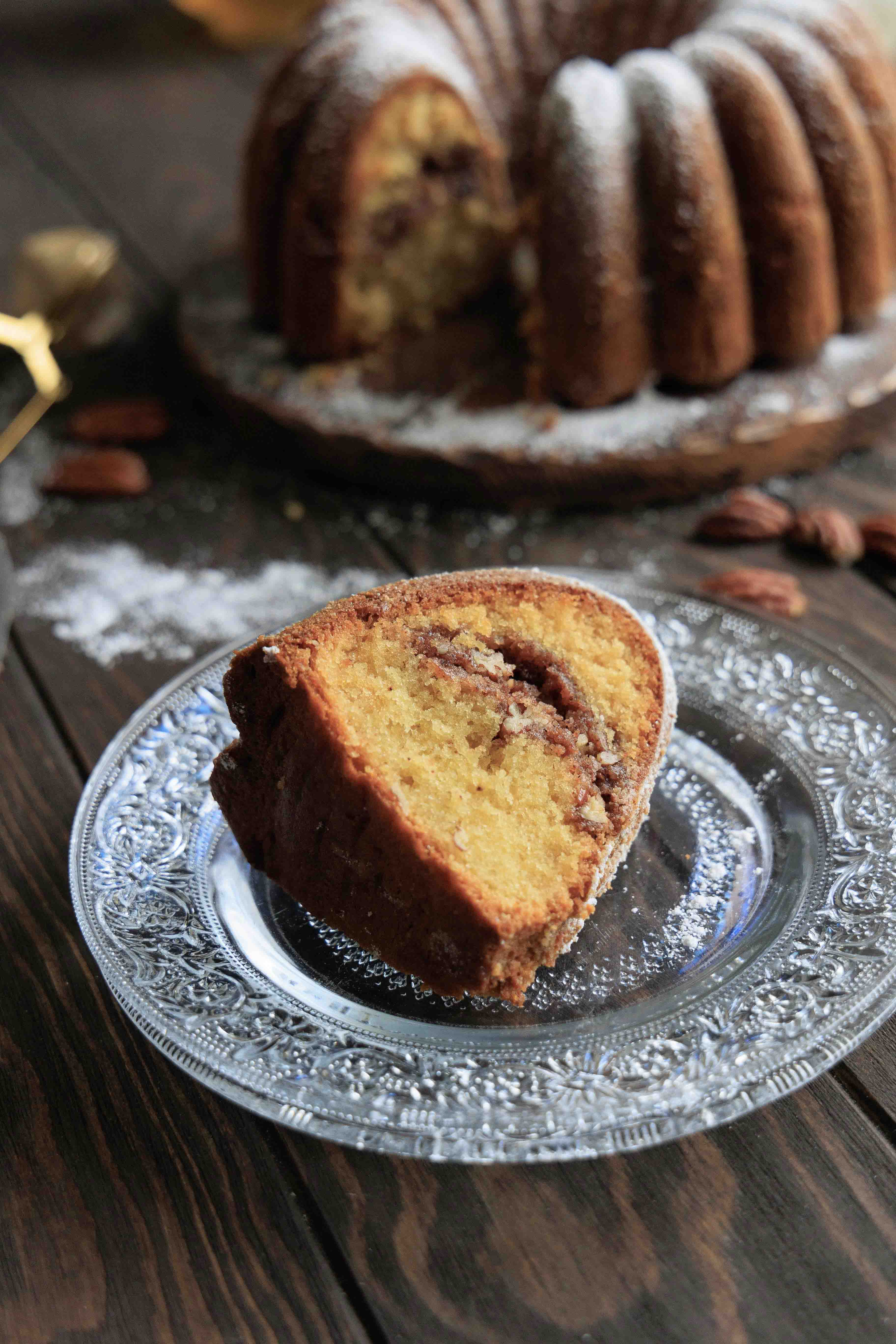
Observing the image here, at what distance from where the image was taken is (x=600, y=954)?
1.06 m

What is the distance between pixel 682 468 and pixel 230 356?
0.69 meters

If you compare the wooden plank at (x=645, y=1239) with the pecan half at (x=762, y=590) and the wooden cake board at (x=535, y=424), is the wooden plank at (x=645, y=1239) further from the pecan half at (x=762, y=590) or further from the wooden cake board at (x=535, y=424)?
the wooden cake board at (x=535, y=424)

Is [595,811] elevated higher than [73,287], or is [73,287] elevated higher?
[73,287]

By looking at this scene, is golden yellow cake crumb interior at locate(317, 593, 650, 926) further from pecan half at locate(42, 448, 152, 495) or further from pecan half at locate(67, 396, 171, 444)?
pecan half at locate(67, 396, 171, 444)

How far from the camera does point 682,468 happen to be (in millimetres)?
1750

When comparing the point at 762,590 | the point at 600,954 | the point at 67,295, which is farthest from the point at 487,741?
the point at 67,295

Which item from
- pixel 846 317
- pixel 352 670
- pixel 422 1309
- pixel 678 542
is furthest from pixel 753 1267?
pixel 846 317

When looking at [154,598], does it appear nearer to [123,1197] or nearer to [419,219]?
[419,219]

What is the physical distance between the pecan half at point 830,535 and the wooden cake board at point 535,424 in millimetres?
113

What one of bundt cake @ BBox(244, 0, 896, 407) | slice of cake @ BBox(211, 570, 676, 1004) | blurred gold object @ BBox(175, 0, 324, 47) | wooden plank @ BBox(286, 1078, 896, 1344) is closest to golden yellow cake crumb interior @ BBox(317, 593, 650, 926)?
slice of cake @ BBox(211, 570, 676, 1004)

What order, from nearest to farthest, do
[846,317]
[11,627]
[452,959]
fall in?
[452,959] → [11,627] → [846,317]

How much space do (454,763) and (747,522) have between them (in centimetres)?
82

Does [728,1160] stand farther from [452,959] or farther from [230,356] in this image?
[230,356]

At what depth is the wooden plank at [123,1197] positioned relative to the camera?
35.6 inches
